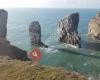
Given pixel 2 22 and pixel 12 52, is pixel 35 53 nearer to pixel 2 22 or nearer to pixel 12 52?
pixel 12 52

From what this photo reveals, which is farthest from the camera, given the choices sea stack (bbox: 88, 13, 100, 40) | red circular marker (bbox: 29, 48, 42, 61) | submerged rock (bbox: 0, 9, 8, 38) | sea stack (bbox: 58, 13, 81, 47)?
sea stack (bbox: 88, 13, 100, 40)

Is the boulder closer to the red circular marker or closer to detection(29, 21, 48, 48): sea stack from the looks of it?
the red circular marker

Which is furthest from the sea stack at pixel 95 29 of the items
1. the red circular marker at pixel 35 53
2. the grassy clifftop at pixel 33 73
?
the red circular marker at pixel 35 53

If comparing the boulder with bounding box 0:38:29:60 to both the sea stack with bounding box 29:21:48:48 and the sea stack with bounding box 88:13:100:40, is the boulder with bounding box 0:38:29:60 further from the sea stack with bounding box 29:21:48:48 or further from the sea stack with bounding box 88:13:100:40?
the sea stack with bounding box 88:13:100:40

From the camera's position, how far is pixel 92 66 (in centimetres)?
8869

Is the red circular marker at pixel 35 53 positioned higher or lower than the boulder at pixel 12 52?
higher

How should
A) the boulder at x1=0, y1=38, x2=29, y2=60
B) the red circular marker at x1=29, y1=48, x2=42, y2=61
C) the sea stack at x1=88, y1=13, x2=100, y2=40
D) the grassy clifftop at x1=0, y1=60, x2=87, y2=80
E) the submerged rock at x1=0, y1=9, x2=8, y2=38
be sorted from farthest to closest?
1. the sea stack at x1=88, y1=13, x2=100, y2=40
2. the submerged rock at x1=0, y1=9, x2=8, y2=38
3. the boulder at x1=0, y1=38, x2=29, y2=60
4. the red circular marker at x1=29, y1=48, x2=42, y2=61
5. the grassy clifftop at x1=0, y1=60, x2=87, y2=80

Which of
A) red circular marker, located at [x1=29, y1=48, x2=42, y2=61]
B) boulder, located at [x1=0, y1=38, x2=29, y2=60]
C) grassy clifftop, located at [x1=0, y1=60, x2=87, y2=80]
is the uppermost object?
red circular marker, located at [x1=29, y1=48, x2=42, y2=61]

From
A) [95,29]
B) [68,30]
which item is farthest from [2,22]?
[95,29]

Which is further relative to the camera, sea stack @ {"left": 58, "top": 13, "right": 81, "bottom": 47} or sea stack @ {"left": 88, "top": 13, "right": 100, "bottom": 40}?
sea stack @ {"left": 88, "top": 13, "right": 100, "bottom": 40}

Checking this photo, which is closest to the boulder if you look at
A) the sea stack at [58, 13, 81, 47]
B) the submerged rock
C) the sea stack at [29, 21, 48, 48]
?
the sea stack at [29, 21, 48, 48]

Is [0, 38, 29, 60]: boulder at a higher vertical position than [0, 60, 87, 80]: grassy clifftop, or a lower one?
lower

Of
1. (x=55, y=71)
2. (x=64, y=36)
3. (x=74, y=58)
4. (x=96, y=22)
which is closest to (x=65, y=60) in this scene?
(x=74, y=58)

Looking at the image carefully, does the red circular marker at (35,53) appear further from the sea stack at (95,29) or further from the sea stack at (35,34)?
the sea stack at (95,29)
